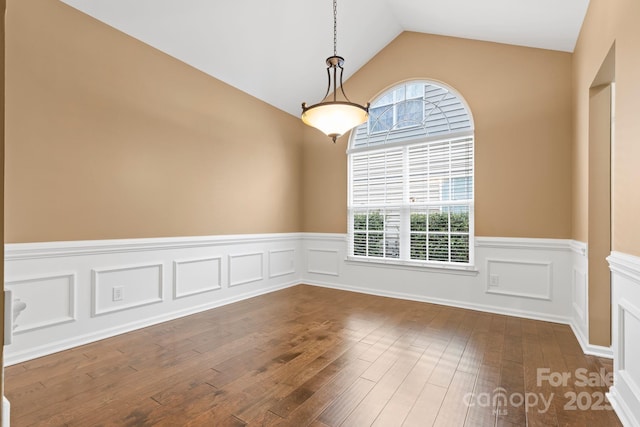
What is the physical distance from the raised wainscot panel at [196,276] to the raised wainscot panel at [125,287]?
21cm

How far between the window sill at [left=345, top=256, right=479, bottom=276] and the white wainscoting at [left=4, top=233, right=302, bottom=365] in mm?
1497

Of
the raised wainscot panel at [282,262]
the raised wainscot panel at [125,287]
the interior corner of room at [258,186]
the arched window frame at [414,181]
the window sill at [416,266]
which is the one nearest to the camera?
the interior corner of room at [258,186]

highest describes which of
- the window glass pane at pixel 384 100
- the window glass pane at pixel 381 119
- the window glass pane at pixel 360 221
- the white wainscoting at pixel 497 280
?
the window glass pane at pixel 384 100

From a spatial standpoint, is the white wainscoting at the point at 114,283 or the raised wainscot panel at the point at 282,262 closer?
the white wainscoting at the point at 114,283

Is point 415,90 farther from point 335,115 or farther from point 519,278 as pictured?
point 519,278

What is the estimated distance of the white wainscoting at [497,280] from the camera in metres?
3.46

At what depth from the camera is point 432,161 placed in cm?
429

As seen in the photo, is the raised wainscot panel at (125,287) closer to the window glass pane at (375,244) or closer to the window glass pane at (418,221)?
the window glass pane at (375,244)

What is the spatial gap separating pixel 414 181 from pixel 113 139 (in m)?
3.52

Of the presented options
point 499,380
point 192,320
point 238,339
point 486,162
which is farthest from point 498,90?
point 192,320

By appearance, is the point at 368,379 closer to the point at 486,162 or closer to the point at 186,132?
the point at 486,162

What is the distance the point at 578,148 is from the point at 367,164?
2479 millimetres

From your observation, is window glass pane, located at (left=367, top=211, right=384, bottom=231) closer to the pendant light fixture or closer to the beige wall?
the pendant light fixture

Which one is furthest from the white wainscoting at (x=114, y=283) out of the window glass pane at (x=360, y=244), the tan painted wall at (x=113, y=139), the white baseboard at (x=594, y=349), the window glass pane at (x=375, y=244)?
the white baseboard at (x=594, y=349)
